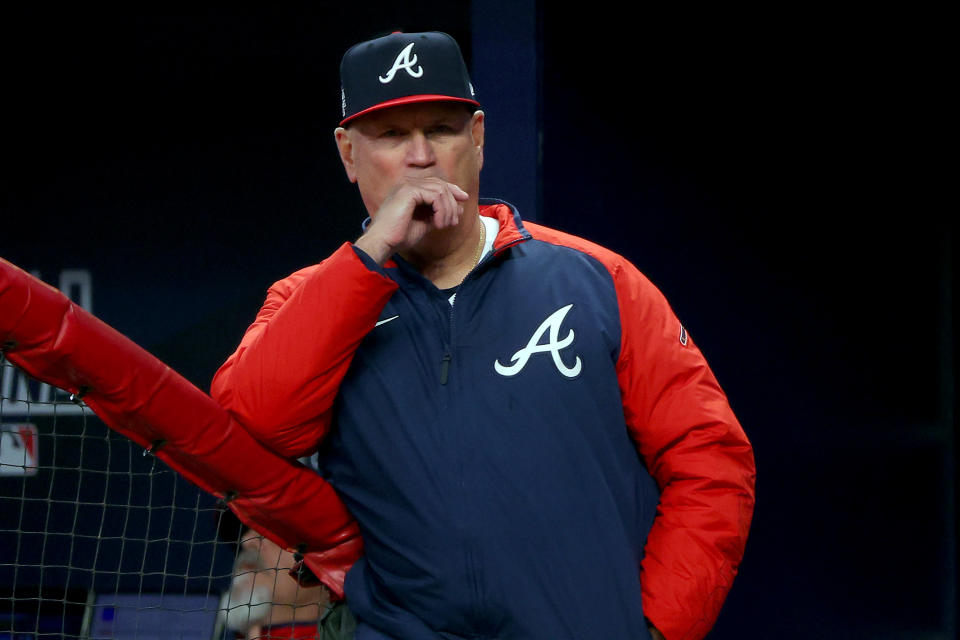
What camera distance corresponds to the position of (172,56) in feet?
12.1

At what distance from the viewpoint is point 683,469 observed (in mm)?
1536

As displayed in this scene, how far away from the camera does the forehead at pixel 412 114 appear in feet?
5.02

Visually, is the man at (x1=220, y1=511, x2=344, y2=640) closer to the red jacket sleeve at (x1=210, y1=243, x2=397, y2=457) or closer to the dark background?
the red jacket sleeve at (x1=210, y1=243, x2=397, y2=457)

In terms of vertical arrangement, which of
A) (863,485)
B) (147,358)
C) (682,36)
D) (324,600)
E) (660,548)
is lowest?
(863,485)

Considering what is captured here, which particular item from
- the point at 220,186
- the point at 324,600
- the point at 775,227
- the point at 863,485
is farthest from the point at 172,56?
the point at 863,485

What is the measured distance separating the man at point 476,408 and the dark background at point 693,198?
161 centimetres

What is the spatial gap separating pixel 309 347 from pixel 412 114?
36cm

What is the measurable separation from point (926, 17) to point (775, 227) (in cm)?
102

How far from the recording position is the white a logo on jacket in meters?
1.46

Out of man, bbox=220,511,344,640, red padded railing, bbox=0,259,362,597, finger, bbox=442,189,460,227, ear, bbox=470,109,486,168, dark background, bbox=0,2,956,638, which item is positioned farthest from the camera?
dark background, bbox=0,2,956,638

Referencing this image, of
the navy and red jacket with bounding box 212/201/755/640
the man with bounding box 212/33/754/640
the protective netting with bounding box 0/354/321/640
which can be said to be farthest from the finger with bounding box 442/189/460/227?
the protective netting with bounding box 0/354/321/640

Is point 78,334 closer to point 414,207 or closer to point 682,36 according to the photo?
point 414,207

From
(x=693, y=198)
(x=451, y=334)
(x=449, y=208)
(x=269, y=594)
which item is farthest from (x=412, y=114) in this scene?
(x=693, y=198)

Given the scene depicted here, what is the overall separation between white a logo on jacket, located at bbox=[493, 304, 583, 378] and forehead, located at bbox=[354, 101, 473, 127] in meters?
0.32
